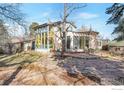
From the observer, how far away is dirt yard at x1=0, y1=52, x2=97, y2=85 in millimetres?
3205

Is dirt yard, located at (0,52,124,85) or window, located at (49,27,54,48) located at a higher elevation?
window, located at (49,27,54,48)

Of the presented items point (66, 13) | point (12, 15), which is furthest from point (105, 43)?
point (12, 15)

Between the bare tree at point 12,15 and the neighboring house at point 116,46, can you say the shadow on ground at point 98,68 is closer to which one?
the neighboring house at point 116,46

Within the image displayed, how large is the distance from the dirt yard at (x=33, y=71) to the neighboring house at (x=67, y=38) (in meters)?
0.13

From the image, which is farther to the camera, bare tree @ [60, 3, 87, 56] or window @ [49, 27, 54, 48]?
window @ [49, 27, 54, 48]

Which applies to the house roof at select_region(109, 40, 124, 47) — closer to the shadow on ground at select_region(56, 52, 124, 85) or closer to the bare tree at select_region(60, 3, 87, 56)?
the shadow on ground at select_region(56, 52, 124, 85)

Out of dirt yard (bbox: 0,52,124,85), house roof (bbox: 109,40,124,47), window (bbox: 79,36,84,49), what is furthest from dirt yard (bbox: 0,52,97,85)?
house roof (bbox: 109,40,124,47)

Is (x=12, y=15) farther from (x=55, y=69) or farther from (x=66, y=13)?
(x=55, y=69)

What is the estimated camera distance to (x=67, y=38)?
3262mm

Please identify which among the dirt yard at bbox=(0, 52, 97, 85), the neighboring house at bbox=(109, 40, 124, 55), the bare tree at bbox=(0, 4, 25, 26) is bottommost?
the dirt yard at bbox=(0, 52, 97, 85)

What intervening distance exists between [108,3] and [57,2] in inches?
20.4

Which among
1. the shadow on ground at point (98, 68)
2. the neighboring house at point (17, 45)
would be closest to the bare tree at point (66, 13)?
the shadow on ground at point (98, 68)

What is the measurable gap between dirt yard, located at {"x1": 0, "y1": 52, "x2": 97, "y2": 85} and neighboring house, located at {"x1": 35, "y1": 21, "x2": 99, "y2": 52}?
0.13 meters

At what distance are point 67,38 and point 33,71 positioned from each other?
1.62 ft
